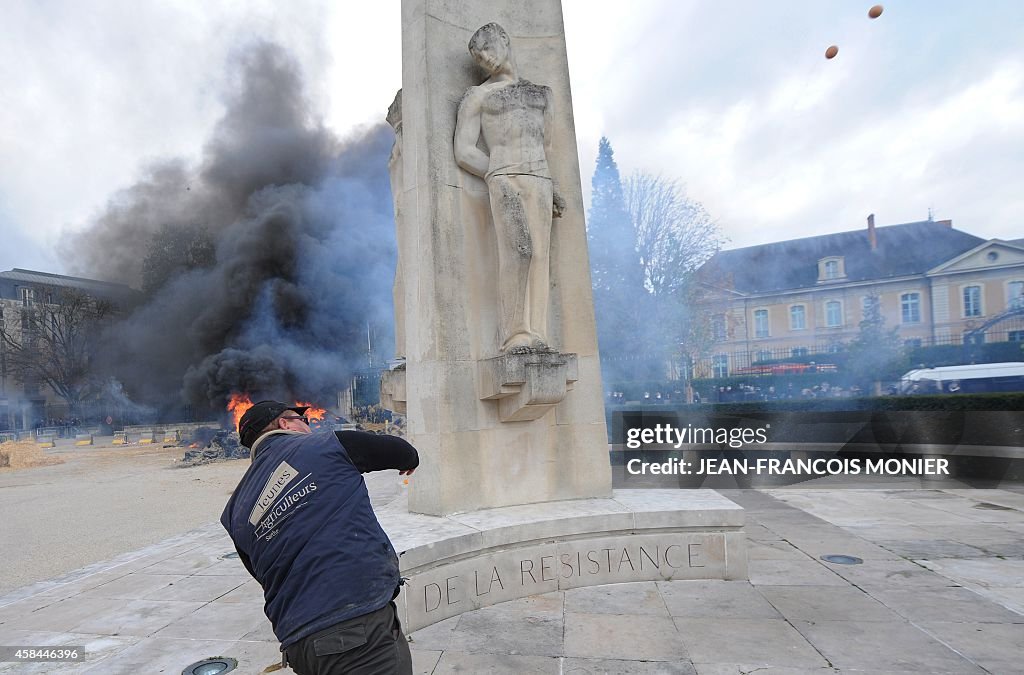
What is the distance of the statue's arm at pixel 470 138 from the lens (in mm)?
4988

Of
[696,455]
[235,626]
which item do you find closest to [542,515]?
[235,626]

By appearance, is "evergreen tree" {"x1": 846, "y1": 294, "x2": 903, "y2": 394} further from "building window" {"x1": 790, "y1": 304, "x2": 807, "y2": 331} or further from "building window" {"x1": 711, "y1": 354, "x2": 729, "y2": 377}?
"building window" {"x1": 711, "y1": 354, "x2": 729, "y2": 377}

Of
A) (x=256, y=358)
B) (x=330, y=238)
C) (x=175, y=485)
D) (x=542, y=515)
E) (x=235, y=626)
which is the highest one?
(x=330, y=238)

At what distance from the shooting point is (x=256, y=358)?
26875 mm

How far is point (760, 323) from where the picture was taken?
35125mm

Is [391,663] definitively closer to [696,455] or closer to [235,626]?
[235,626]

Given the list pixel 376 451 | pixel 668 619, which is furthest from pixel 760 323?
pixel 376 451

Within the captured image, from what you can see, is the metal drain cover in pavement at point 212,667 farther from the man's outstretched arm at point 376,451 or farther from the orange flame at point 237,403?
the orange flame at point 237,403

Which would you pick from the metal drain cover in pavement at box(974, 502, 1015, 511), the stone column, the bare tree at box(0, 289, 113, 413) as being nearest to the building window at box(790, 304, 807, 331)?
the metal drain cover in pavement at box(974, 502, 1015, 511)

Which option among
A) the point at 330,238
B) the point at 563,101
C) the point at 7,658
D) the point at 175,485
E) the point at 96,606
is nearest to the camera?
the point at 7,658

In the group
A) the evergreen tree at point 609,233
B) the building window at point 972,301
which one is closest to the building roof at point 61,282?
the evergreen tree at point 609,233

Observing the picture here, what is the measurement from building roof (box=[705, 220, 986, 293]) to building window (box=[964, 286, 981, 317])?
2261 millimetres

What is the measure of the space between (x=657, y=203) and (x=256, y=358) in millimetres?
18722

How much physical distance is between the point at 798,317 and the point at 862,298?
3.29 m
